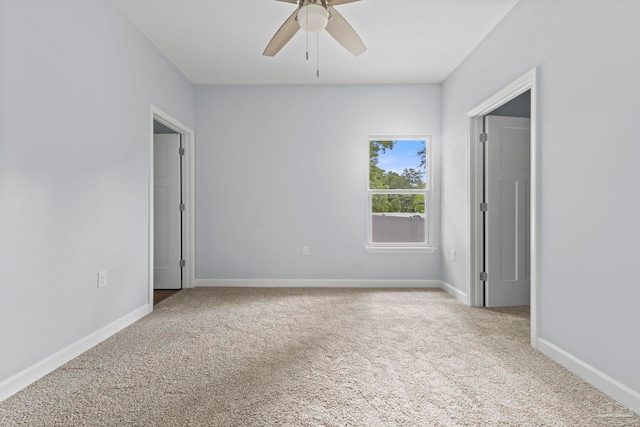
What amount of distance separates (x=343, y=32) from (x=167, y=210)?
10.6ft

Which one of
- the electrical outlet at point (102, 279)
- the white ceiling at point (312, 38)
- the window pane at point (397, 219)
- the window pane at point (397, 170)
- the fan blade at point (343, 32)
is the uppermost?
the white ceiling at point (312, 38)

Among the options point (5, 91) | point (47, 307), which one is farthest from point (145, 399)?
point (5, 91)

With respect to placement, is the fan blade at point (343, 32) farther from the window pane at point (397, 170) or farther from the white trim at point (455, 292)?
the white trim at point (455, 292)

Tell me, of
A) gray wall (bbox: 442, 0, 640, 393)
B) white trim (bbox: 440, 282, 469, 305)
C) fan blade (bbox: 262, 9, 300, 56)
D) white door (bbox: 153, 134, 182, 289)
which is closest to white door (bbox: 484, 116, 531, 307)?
white trim (bbox: 440, 282, 469, 305)

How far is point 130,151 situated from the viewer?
10.2 feet

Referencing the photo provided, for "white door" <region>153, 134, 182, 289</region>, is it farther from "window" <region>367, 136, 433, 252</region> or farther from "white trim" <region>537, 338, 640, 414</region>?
"white trim" <region>537, 338, 640, 414</region>

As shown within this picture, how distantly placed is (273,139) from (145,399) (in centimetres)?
340

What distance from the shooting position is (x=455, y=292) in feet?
13.4

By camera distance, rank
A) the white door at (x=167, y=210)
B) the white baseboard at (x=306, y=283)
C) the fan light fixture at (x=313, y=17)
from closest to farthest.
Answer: the fan light fixture at (x=313, y=17) → the white door at (x=167, y=210) → the white baseboard at (x=306, y=283)

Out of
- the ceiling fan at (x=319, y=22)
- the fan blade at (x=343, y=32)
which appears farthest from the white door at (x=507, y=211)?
the ceiling fan at (x=319, y=22)

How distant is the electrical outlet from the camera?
8.78ft

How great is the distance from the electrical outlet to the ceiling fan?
210 cm

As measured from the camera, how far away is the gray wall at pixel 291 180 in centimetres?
462

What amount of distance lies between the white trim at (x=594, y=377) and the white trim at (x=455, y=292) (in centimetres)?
129
